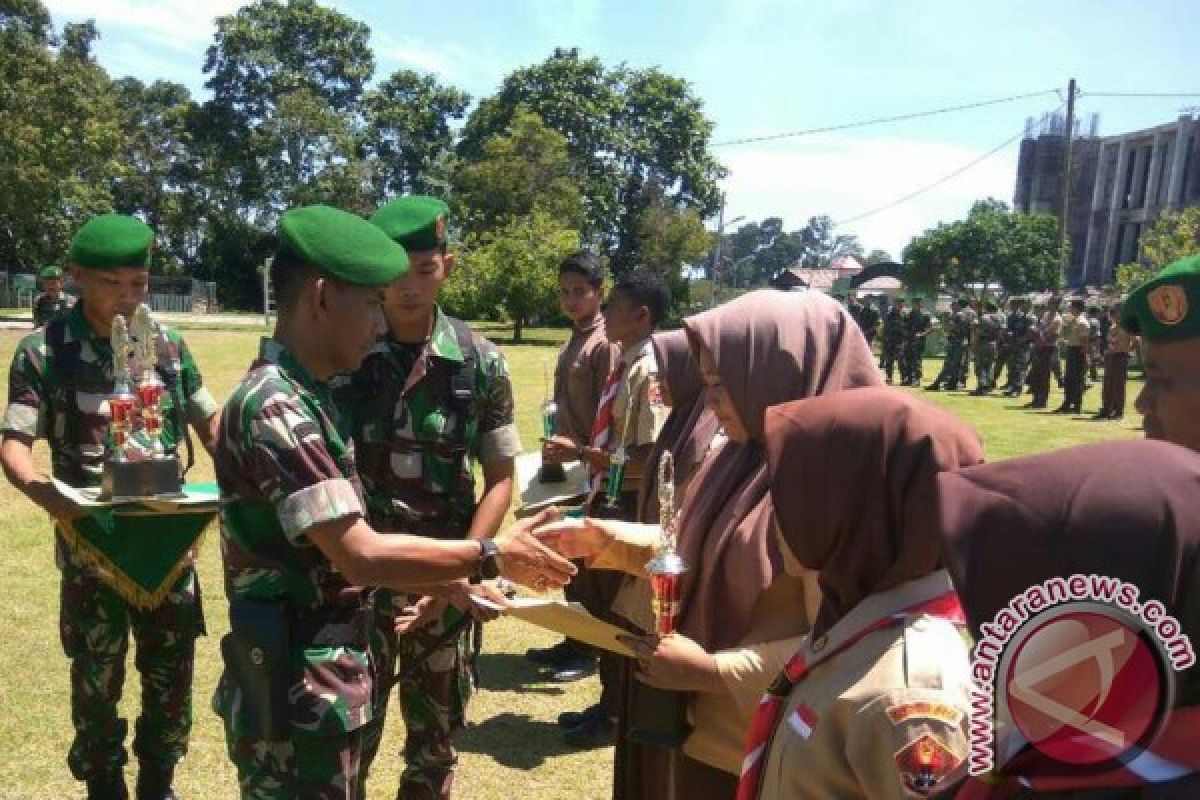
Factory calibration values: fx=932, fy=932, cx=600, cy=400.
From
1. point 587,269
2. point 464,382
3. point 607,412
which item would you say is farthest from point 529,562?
point 587,269

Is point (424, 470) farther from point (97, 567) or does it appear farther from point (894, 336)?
point (894, 336)

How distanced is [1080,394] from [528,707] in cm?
1612

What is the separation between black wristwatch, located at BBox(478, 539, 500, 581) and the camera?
2.43 meters

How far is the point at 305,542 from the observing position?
2.25 meters

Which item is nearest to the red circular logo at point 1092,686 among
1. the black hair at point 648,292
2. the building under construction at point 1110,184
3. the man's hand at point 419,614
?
the man's hand at point 419,614

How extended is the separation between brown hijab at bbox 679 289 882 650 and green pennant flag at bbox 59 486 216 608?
1.98 meters

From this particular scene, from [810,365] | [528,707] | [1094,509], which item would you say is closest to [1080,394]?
[528,707]

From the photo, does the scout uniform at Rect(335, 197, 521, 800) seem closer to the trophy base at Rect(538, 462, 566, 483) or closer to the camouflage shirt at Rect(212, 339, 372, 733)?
the camouflage shirt at Rect(212, 339, 372, 733)

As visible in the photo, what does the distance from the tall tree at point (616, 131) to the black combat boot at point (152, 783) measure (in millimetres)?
41794

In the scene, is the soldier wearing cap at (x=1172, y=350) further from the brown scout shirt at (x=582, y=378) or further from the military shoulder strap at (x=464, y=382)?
the brown scout shirt at (x=582, y=378)

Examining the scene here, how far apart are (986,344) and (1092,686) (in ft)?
71.4

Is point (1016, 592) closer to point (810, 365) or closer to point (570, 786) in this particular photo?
point (810, 365)

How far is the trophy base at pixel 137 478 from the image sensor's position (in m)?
3.30

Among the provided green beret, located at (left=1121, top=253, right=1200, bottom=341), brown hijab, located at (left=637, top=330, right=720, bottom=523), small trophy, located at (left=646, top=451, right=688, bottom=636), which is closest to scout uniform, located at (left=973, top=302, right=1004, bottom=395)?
brown hijab, located at (left=637, top=330, right=720, bottom=523)
